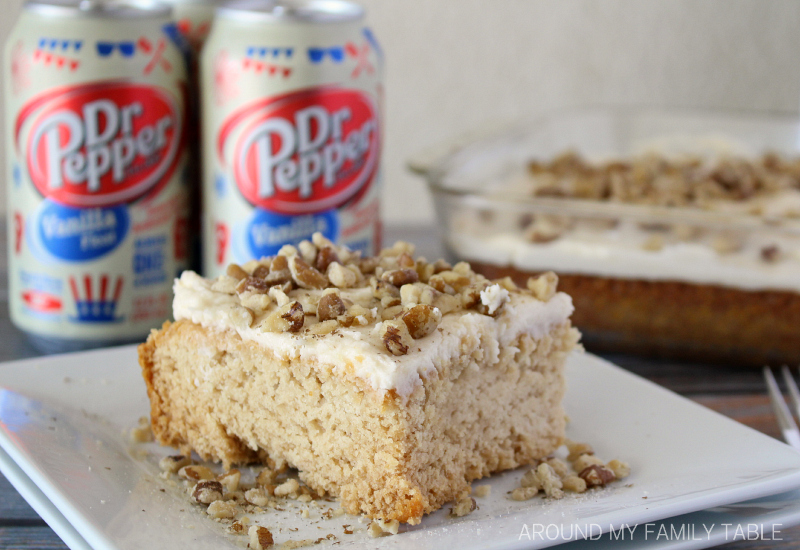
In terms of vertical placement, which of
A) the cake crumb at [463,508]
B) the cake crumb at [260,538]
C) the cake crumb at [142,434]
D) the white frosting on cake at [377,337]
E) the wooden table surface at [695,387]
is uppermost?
the white frosting on cake at [377,337]

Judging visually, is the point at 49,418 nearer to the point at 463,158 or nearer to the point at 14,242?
the point at 14,242

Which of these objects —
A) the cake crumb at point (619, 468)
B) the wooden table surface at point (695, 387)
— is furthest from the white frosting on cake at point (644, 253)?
the cake crumb at point (619, 468)

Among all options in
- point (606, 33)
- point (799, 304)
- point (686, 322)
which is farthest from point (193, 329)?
point (606, 33)

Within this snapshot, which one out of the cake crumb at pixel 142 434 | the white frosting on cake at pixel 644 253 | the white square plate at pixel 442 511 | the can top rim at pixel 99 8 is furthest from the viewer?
the white frosting on cake at pixel 644 253

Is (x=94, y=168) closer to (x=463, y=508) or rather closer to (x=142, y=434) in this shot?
(x=142, y=434)

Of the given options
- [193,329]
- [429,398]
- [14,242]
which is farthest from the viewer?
[14,242]

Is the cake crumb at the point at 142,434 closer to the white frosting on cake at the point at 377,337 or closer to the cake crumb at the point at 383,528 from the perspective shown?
the white frosting on cake at the point at 377,337

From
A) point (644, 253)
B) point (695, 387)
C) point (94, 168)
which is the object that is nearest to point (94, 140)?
point (94, 168)
